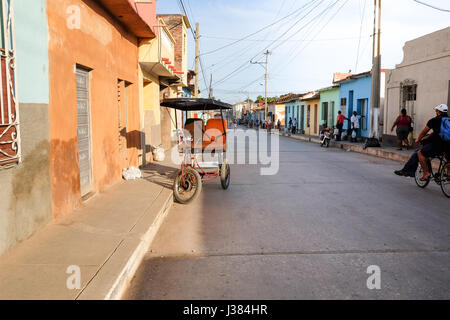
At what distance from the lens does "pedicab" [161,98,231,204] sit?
7.52m

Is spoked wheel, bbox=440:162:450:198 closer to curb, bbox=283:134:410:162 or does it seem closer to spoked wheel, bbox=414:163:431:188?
spoked wheel, bbox=414:163:431:188

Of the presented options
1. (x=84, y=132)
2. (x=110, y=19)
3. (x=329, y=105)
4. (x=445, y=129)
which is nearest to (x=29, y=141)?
(x=84, y=132)

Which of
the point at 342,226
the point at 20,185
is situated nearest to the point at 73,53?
the point at 20,185

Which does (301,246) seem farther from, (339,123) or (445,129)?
(339,123)

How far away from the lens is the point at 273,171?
11.6 meters

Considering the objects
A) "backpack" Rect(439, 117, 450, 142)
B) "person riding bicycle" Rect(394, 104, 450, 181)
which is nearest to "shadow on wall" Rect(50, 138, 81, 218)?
"person riding bicycle" Rect(394, 104, 450, 181)

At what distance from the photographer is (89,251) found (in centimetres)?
434

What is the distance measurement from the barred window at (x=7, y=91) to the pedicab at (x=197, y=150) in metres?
3.43

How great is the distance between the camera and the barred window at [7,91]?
13.6ft

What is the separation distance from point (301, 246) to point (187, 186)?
3.34 metres

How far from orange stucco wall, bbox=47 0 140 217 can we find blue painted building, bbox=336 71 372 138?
52.2 feet

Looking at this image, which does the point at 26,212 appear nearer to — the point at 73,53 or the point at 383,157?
the point at 73,53

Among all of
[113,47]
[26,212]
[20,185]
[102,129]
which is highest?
[113,47]
